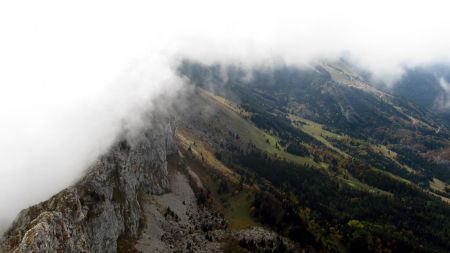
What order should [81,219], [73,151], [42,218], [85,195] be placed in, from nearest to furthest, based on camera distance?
[42,218], [81,219], [85,195], [73,151]

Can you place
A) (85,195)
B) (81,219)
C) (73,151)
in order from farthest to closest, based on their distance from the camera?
(73,151), (85,195), (81,219)

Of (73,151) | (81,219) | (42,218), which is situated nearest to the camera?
(42,218)

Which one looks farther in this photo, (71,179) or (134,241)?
(134,241)

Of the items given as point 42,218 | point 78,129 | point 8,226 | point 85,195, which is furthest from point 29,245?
point 78,129

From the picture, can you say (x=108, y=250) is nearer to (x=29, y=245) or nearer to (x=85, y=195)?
(x=85, y=195)

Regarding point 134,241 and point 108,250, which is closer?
point 108,250

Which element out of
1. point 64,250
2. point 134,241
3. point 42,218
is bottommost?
point 134,241

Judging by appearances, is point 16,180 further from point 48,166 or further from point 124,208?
point 124,208

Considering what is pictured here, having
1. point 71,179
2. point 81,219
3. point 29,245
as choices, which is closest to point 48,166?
point 71,179

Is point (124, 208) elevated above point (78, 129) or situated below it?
below
